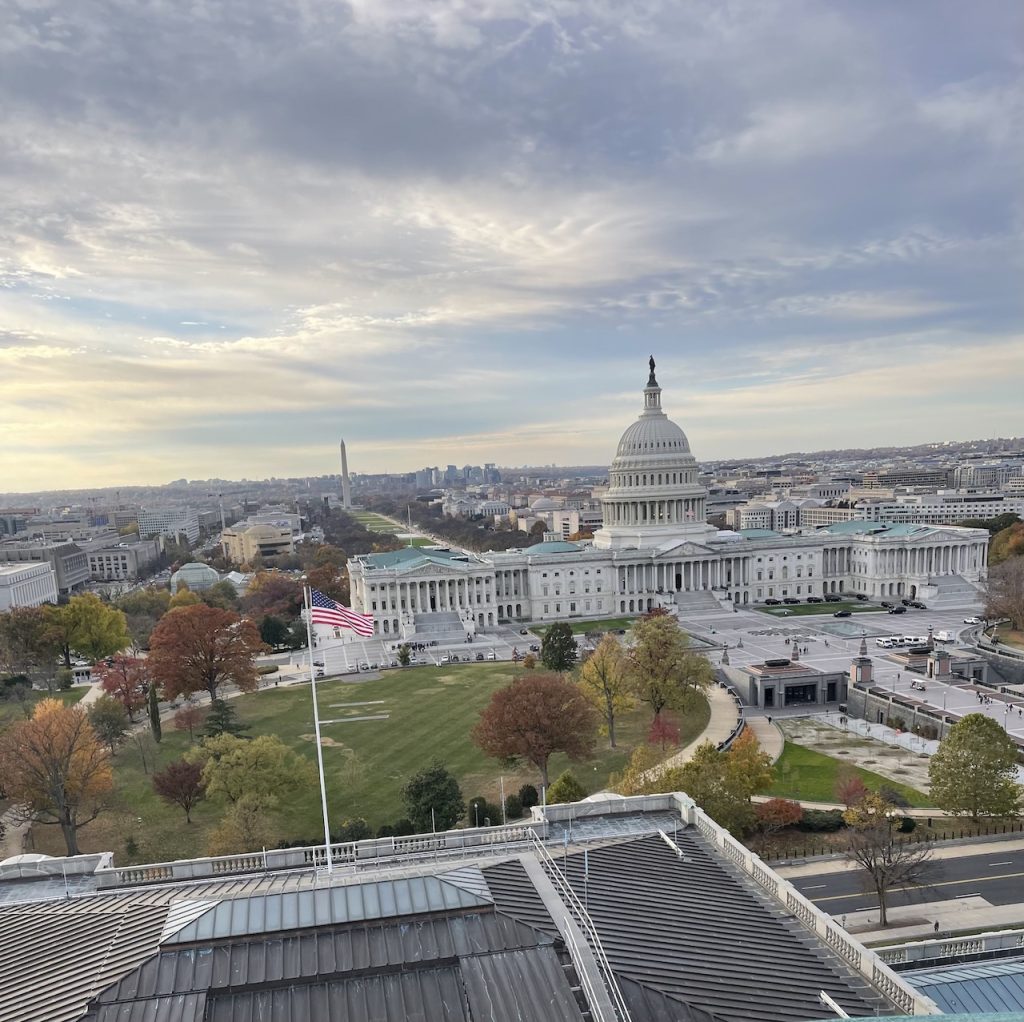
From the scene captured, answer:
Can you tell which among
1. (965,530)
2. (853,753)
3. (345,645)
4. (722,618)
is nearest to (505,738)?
(853,753)

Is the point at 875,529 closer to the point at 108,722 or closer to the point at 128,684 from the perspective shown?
the point at 128,684

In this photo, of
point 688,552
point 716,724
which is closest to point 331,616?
point 716,724

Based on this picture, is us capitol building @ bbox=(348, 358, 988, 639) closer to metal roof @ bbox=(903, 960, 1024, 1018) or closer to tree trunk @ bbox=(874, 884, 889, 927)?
tree trunk @ bbox=(874, 884, 889, 927)

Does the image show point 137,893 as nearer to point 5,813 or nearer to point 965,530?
point 5,813

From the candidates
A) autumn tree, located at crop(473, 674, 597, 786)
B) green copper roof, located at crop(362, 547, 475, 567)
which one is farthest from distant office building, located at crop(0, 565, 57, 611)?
autumn tree, located at crop(473, 674, 597, 786)

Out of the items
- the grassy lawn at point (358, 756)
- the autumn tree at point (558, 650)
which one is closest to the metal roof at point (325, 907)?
the grassy lawn at point (358, 756)

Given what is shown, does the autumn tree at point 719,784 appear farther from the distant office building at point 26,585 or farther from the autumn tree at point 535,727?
the distant office building at point 26,585
